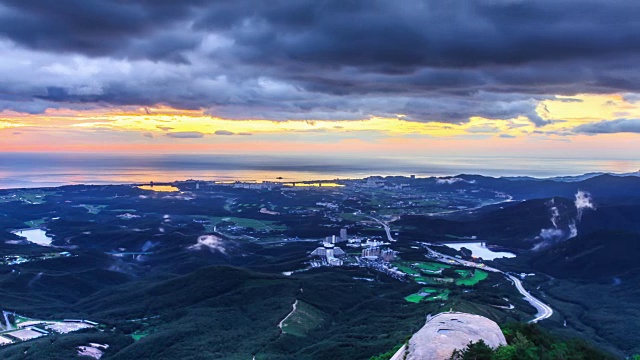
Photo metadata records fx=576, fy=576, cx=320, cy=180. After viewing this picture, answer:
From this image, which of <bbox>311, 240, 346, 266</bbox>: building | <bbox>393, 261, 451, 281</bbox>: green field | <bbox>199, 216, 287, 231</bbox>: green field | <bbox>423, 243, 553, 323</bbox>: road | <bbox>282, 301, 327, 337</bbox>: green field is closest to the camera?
<bbox>282, 301, 327, 337</bbox>: green field

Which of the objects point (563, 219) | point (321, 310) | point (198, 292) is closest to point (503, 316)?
point (321, 310)

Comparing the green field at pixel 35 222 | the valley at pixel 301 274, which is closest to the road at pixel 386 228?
the valley at pixel 301 274

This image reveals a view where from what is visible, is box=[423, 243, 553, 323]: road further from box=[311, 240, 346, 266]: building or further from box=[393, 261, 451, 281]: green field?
box=[311, 240, 346, 266]: building

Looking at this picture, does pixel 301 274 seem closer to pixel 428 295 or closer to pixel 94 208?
pixel 428 295

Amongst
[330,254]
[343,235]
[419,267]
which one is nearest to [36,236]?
[343,235]

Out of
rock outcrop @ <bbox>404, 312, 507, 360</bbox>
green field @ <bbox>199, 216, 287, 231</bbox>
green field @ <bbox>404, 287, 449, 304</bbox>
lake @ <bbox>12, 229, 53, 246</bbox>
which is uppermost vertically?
rock outcrop @ <bbox>404, 312, 507, 360</bbox>

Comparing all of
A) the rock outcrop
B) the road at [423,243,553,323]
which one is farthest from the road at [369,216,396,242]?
the rock outcrop
